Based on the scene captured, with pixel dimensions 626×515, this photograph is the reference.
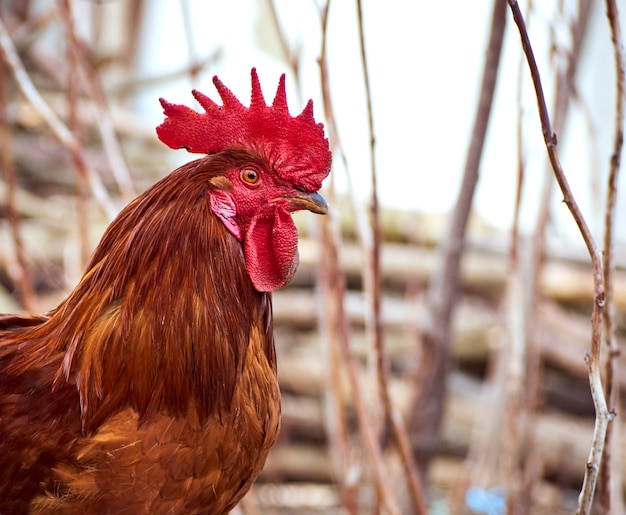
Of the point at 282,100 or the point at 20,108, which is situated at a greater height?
the point at 20,108

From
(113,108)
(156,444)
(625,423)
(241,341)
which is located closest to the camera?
(156,444)

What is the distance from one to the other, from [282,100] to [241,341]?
0.63 meters

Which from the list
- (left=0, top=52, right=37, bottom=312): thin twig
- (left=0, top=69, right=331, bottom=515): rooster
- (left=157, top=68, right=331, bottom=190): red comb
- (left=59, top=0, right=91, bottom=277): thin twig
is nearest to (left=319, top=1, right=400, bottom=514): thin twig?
(left=157, top=68, right=331, bottom=190): red comb

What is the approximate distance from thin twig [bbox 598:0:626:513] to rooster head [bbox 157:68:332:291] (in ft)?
2.29

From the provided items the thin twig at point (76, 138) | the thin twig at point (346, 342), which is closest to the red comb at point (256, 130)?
the thin twig at point (346, 342)

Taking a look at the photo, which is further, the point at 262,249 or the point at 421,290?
the point at 421,290

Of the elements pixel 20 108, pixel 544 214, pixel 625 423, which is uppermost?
Result: pixel 20 108

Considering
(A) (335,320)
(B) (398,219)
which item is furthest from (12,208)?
(B) (398,219)

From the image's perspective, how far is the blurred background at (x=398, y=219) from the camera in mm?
2730

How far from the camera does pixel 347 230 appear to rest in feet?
20.8

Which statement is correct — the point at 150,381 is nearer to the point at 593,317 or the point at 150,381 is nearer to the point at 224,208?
the point at 224,208

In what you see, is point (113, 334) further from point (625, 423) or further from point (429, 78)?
point (429, 78)

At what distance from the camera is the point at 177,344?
179 centimetres

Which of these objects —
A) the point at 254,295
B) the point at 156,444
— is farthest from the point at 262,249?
the point at 156,444
